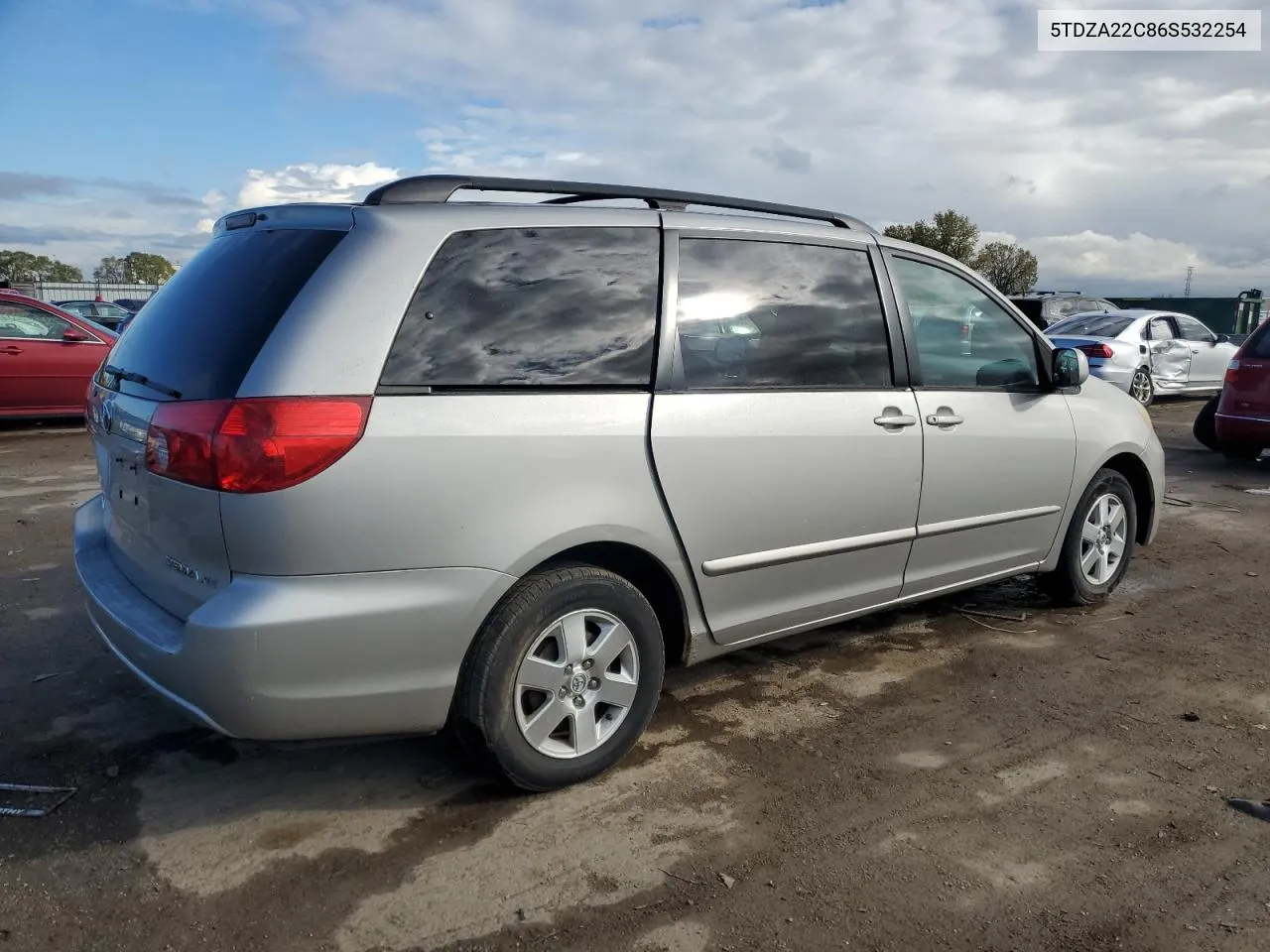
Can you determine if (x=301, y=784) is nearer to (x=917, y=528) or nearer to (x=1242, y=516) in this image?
(x=917, y=528)

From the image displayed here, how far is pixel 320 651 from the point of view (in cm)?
267

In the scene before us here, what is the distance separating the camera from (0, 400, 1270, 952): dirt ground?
2.54 m

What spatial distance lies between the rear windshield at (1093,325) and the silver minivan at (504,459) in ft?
40.9

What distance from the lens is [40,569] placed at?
5543 mm

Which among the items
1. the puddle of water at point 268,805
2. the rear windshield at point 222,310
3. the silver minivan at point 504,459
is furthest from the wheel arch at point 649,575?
the rear windshield at point 222,310

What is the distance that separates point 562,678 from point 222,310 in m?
1.49

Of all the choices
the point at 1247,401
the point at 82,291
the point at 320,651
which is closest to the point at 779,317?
the point at 320,651

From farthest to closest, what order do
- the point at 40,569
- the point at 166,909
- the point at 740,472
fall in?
the point at 40,569, the point at 740,472, the point at 166,909

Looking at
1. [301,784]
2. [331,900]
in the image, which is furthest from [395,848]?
[301,784]

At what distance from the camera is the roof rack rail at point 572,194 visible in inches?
122

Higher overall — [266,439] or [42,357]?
[42,357]

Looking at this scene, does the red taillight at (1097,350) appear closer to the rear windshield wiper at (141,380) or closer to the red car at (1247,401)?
the red car at (1247,401)

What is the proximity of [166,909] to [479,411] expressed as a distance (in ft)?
4.99

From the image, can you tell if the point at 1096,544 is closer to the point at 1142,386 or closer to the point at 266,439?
the point at 266,439
